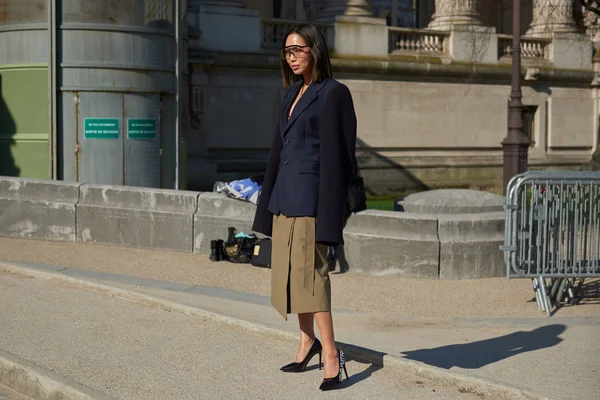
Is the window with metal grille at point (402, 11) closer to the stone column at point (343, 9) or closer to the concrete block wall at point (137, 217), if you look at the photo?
the stone column at point (343, 9)

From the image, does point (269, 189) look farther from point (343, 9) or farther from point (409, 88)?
point (409, 88)

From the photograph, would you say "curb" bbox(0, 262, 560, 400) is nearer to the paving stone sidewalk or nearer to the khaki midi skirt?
the paving stone sidewalk

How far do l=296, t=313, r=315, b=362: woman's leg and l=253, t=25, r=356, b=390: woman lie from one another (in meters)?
0.22

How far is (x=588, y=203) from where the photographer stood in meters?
10.2

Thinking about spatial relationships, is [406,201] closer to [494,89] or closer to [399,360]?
[399,360]

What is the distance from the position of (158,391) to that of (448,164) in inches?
869

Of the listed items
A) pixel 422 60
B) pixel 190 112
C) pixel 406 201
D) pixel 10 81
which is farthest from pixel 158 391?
pixel 422 60

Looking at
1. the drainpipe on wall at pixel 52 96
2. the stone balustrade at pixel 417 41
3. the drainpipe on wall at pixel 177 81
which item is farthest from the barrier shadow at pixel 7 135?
the stone balustrade at pixel 417 41

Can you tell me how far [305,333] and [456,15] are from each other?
22642mm

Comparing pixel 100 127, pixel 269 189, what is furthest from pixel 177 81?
pixel 269 189

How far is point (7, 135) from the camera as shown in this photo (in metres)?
16.8

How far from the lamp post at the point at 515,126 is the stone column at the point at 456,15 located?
252 inches

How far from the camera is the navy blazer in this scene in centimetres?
587

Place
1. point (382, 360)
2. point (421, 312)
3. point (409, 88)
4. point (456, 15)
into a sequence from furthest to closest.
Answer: point (456, 15)
point (409, 88)
point (421, 312)
point (382, 360)
